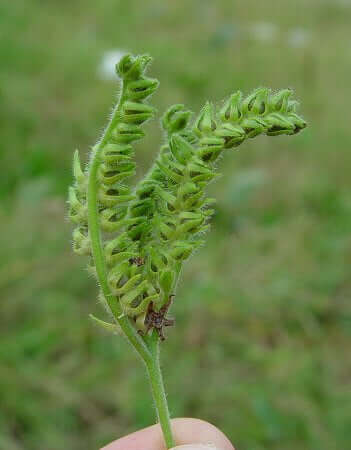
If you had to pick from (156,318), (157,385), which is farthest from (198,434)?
(156,318)

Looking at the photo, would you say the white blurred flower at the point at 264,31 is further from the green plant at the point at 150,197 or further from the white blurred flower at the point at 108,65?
the green plant at the point at 150,197

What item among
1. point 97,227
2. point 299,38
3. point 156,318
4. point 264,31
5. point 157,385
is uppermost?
point 264,31

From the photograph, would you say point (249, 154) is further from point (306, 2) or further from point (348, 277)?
point (306, 2)

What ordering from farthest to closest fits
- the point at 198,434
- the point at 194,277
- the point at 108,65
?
the point at 108,65
the point at 194,277
the point at 198,434

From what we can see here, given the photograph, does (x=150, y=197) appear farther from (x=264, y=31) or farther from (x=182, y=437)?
(x=264, y=31)

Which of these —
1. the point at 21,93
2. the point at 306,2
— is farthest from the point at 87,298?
the point at 306,2

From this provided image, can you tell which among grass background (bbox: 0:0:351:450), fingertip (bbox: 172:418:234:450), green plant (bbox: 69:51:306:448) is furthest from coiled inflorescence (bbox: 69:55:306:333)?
grass background (bbox: 0:0:351:450)

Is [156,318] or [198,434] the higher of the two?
[156,318]

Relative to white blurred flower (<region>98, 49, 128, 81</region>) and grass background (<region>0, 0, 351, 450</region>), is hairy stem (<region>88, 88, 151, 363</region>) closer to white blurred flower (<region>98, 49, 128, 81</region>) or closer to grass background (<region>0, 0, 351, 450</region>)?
grass background (<region>0, 0, 351, 450</region>)
